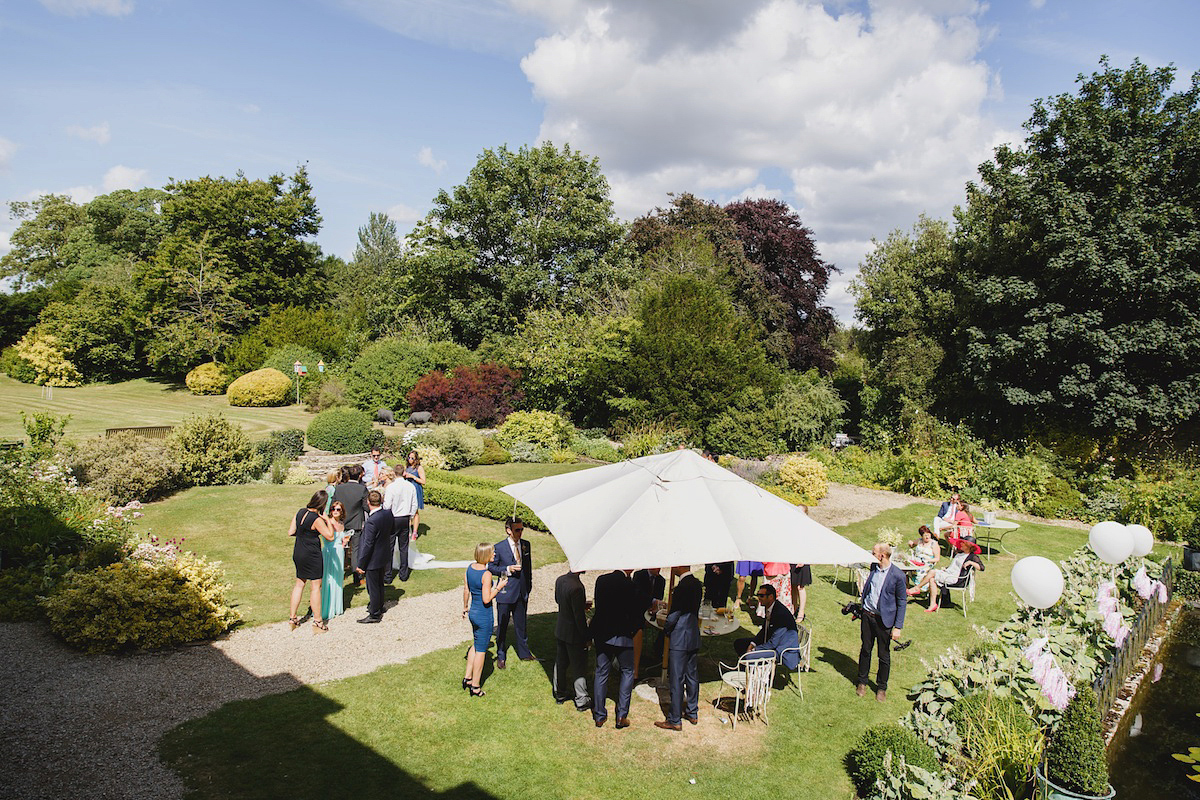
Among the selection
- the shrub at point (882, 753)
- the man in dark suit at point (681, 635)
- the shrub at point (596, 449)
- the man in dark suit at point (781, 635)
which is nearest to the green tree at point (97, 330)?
the shrub at point (596, 449)

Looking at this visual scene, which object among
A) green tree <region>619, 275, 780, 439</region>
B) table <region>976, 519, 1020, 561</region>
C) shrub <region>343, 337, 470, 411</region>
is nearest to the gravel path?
table <region>976, 519, 1020, 561</region>

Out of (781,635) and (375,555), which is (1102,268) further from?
(375,555)

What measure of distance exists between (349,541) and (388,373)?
778 inches

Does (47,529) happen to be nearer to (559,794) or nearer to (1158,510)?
(559,794)

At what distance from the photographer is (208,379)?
34375 millimetres

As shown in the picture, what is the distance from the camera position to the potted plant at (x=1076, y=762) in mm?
5195

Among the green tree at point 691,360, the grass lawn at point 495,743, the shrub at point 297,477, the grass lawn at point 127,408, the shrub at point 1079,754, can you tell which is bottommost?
the grass lawn at point 495,743

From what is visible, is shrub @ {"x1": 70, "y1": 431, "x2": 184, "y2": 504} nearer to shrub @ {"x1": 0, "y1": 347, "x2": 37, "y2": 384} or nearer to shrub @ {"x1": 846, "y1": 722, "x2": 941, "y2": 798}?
shrub @ {"x1": 846, "y1": 722, "x2": 941, "y2": 798}

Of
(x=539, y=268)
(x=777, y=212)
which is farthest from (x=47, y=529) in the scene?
(x=777, y=212)

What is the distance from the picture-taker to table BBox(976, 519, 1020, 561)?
1339 cm

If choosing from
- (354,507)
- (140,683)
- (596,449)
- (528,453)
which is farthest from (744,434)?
(140,683)

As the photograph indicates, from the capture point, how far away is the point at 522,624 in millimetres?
7719

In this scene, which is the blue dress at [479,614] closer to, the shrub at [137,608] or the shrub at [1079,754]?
the shrub at [137,608]

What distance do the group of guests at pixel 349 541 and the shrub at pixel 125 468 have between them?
5542 millimetres
